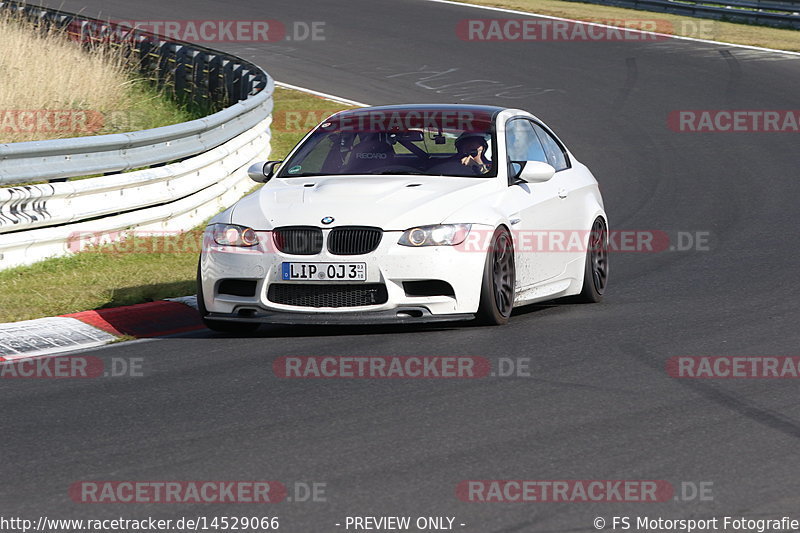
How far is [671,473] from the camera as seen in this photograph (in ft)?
18.0

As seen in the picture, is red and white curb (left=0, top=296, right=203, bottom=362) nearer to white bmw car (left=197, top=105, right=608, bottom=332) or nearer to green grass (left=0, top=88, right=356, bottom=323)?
green grass (left=0, top=88, right=356, bottom=323)

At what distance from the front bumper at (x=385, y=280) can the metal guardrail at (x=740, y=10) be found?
25.6 m

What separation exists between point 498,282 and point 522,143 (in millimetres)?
1653

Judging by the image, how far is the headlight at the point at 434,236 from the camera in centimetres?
857

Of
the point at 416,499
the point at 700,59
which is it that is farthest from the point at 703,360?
the point at 700,59

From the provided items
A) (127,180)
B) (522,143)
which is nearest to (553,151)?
(522,143)

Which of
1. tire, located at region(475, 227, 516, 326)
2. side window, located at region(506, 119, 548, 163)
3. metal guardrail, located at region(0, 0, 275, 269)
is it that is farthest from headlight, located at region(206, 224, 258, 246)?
metal guardrail, located at region(0, 0, 275, 269)

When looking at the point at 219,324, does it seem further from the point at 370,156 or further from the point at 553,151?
the point at 553,151

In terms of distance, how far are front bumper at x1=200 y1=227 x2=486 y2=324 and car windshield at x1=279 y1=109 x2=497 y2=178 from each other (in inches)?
45.5

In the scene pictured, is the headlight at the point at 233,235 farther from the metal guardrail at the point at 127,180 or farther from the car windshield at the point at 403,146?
the metal guardrail at the point at 127,180

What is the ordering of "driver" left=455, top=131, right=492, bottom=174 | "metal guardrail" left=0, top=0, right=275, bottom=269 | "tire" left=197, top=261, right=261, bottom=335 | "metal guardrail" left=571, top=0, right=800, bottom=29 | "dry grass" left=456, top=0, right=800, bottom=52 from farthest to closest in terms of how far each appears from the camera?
"metal guardrail" left=571, top=0, right=800, bottom=29 → "dry grass" left=456, top=0, right=800, bottom=52 → "metal guardrail" left=0, top=0, right=275, bottom=269 → "driver" left=455, top=131, right=492, bottom=174 → "tire" left=197, top=261, right=261, bottom=335

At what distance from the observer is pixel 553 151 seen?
10.8m

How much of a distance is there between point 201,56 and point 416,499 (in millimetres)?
16303

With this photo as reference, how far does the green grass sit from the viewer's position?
9789mm
